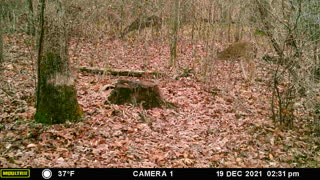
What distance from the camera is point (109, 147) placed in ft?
18.9

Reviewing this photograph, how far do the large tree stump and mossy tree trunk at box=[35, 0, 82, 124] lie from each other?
1830mm

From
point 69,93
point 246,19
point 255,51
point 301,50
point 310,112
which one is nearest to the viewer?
point 69,93

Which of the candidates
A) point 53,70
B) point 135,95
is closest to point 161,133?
point 135,95

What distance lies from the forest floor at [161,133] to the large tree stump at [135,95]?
0.23 m

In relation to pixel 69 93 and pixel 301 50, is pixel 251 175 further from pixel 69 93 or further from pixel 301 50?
pixel 69 93

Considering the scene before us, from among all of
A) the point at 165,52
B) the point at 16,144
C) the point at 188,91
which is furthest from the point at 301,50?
the point at 165,52

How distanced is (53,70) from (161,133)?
2508mm

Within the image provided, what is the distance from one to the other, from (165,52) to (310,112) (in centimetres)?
874

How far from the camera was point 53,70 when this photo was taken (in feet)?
19.9

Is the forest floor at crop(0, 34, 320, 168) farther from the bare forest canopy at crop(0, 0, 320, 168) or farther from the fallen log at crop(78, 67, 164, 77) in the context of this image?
the fallen log at crop(78, 67, 164, 77)

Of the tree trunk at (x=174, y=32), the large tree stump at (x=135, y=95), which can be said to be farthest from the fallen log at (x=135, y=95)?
the tree trunk at (x=174, y=32)

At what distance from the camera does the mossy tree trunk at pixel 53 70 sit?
5.91 meters
